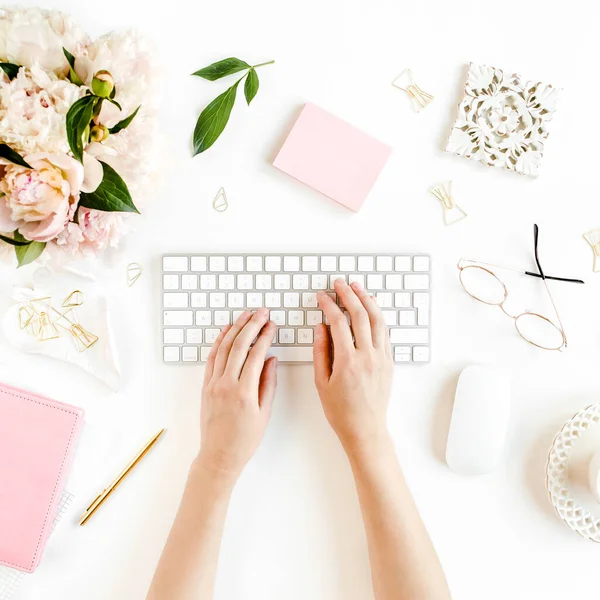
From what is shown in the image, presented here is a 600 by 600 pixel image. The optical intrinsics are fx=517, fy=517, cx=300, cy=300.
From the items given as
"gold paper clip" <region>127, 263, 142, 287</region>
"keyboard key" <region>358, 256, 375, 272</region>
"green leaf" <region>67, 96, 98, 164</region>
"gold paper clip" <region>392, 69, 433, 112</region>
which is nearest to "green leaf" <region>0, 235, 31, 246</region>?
A: "green leaf" <region>67, 96, 98, 164</region>

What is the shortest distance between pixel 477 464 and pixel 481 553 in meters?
0.16

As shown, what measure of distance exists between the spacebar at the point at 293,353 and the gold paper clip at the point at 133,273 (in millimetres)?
249

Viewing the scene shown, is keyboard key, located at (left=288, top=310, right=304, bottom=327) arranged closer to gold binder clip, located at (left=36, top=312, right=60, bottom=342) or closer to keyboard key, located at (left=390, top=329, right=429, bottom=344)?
keyboard key, located at (left=390, top=329, right=429, bottom=344)

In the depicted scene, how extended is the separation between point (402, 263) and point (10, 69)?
587 millimetres

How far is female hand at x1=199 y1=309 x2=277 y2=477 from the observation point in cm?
80

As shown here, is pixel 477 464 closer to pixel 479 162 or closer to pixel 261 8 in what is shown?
pixel 479 162

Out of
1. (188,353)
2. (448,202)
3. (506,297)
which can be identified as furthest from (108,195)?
(506,297)

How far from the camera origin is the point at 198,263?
83 cm

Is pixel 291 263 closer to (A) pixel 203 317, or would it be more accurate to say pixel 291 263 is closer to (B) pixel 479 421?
(A) pixel 203 317

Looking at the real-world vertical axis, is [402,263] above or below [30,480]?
above

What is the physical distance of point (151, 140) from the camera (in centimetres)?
72

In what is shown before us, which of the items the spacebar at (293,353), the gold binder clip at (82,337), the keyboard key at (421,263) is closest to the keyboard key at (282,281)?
the spacebar at (293,353)

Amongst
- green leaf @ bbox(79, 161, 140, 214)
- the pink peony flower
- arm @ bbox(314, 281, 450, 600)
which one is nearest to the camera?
the pink peony flower

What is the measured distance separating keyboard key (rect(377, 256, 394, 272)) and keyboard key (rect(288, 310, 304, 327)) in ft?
0.48
